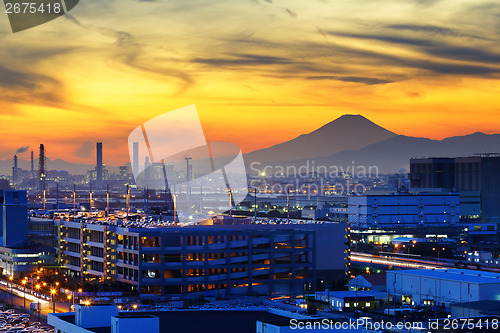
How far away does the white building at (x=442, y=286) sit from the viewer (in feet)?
88.6

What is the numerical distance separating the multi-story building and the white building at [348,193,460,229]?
2282 cm

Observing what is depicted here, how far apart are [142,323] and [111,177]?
165425mm

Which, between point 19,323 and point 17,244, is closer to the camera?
point 19,323

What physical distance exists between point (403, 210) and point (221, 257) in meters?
28.9

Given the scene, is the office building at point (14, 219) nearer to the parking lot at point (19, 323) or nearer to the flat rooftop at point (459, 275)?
the parking lot at point (19, 323)

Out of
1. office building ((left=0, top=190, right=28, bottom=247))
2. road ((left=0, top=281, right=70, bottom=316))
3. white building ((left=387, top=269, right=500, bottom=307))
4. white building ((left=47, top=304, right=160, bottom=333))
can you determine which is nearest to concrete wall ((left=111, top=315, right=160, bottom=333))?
white building ((left=47, top=304, right=160, bottom=333))

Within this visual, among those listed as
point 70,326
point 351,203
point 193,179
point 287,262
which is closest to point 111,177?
point 193,179

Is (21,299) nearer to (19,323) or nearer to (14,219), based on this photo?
(19,323)

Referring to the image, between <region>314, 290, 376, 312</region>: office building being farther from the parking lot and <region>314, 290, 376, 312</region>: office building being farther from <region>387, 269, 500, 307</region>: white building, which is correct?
the parking lot

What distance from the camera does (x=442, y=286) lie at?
28.3 metres

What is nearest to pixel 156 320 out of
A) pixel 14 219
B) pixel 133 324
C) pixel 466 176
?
pixel 133 324

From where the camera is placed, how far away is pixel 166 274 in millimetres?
32688

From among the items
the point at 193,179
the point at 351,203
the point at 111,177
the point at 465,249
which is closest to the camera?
the point at 465,249

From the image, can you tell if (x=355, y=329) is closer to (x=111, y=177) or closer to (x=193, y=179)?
(x=193, y=179)
